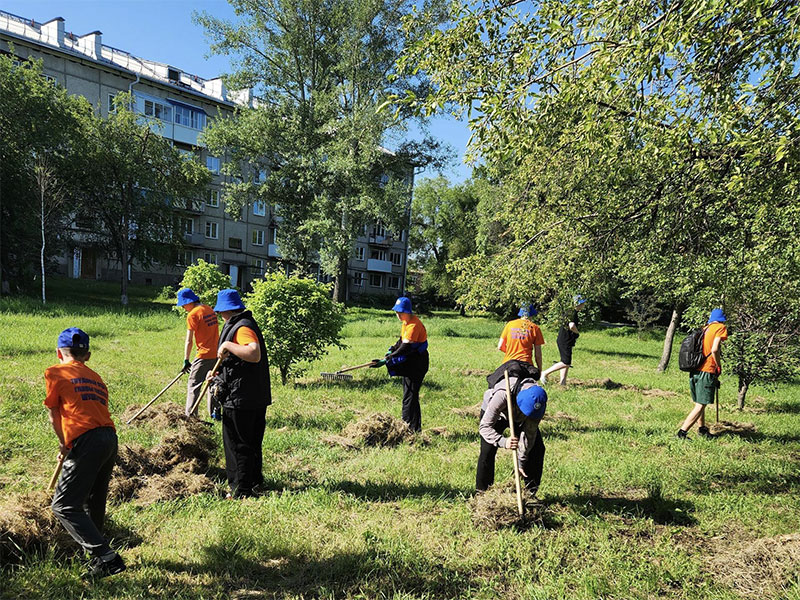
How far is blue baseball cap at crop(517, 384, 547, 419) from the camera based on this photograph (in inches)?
166

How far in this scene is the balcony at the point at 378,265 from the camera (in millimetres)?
51431

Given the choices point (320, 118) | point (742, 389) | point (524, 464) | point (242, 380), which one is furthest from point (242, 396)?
point (320, 118)

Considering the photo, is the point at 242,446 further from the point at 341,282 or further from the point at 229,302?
the point at 341,282

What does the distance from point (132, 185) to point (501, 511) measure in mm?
25702

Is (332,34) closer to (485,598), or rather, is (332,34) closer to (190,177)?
(190,177)

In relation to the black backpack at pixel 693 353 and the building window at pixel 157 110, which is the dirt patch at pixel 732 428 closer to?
the black backpack at pixel 693 353

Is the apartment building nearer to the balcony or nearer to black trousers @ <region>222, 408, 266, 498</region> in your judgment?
the balcony

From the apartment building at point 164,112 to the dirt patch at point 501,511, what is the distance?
23792 millimetres

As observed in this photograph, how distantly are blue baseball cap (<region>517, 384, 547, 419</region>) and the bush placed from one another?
5.70m

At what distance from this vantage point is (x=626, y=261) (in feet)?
22.1

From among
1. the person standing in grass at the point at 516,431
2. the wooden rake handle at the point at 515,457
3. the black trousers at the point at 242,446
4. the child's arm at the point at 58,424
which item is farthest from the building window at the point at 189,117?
the wooden rake handle at the point at 515,457

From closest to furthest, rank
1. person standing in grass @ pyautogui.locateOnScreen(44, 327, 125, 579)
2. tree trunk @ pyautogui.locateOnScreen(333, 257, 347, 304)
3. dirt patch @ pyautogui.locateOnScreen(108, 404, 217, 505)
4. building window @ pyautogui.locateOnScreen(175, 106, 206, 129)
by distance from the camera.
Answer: person standing in grass @ pyautogui.locateOnScreen(44, 327, 125, 579), dirt patch @ pyautogui.locateOnScreen(108, 404, 217, 505), tree trunk @ pyautogui.locateOnScreen(333, 257, 347, 304), building window @ pyautogui.locateOnScreen(175, 106, 206, 129)

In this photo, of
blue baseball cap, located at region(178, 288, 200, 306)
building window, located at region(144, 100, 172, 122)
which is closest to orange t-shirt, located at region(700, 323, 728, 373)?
blue baseball cap, located at region(178, 288, 200, 306)

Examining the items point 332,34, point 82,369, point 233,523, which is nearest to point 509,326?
point 233,523
